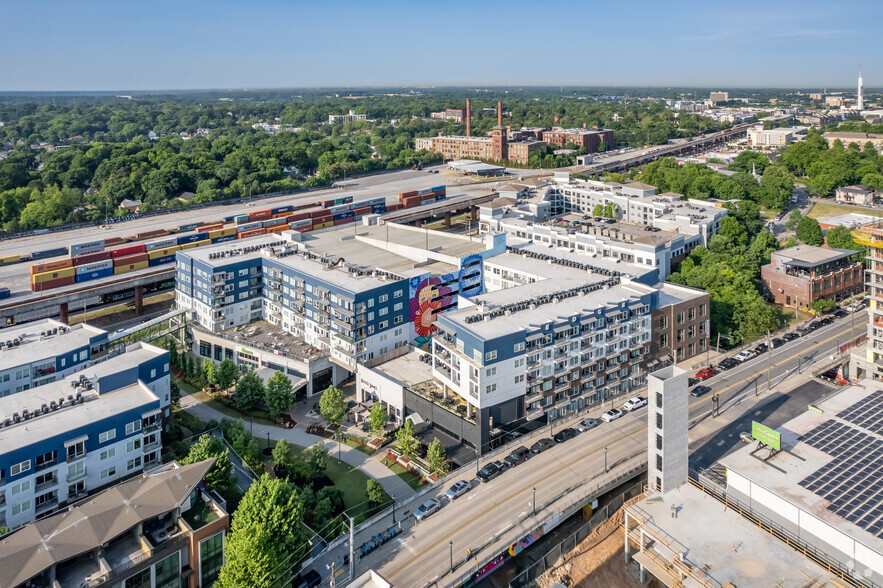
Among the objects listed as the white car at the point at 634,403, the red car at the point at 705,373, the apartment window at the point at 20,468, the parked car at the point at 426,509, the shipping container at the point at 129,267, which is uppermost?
the shipping container at the point at 129,267

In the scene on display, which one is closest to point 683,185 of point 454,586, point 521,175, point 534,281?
point 521,175

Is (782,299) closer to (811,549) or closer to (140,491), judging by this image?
(811,549)

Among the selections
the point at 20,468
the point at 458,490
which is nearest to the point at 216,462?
the point at 20,468

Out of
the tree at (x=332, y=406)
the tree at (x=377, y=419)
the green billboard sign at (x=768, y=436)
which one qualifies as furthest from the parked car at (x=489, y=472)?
the green billboard sign at (x=768, y=436)

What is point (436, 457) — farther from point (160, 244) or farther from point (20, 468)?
point (160, 244)

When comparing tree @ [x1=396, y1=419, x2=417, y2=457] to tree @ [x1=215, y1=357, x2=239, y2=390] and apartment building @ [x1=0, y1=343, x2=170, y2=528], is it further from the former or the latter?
tree @ [x1=215, y1=357, x2=239, y2=390]

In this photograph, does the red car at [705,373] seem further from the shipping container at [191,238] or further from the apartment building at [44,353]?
the shipping container at [191,238]
